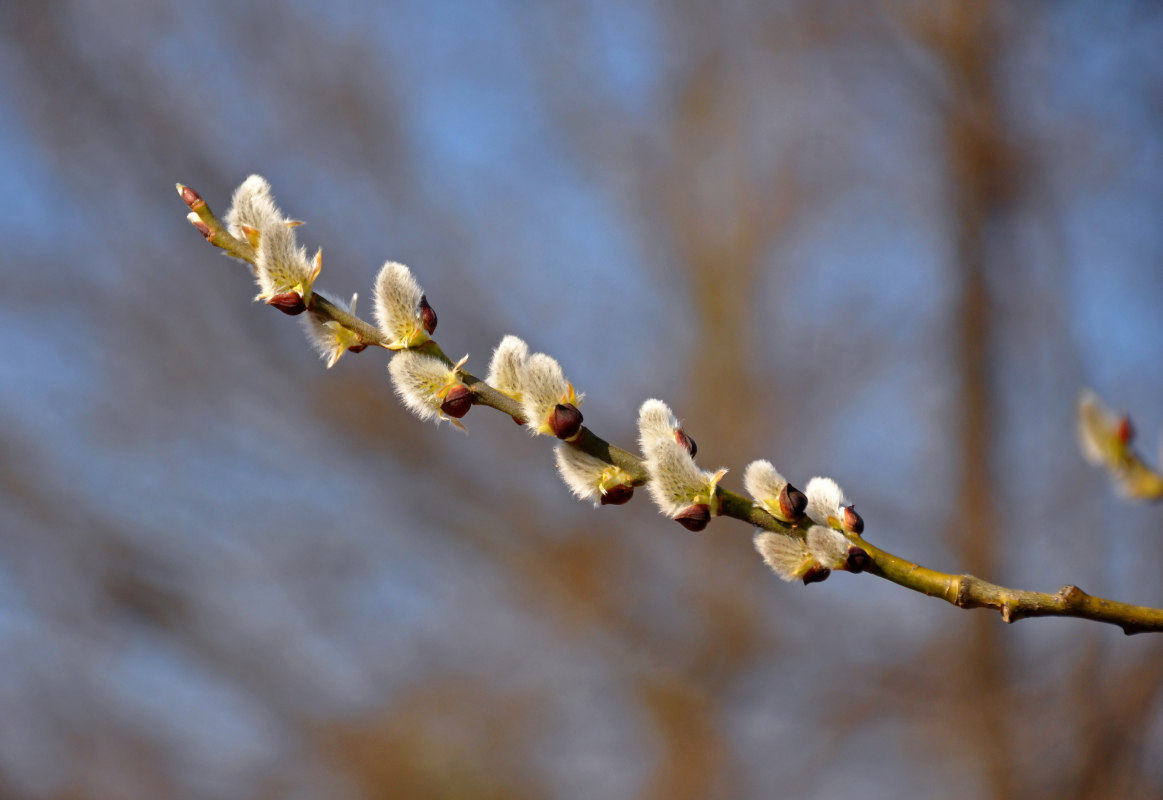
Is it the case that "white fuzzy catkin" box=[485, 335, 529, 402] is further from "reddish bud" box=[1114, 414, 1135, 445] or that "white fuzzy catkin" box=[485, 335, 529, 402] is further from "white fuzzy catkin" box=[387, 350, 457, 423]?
"reddish bud" box=[1114, 414, 1135, 445]

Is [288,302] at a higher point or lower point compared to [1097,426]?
lower

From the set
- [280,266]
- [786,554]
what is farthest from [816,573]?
[280,266]

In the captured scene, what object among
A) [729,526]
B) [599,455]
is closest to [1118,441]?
[599,455]

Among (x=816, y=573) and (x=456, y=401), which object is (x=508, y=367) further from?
(x=816, y=573)

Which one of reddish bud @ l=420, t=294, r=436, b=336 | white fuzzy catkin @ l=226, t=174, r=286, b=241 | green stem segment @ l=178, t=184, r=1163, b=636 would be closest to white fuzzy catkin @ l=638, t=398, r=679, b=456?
green stem segment @ l=178, t=184, r=1163, b=636

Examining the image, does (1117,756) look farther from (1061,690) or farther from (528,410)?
(528,410)

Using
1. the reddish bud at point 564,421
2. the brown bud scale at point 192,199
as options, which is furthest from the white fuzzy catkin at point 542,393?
the brown bud scale at point 192,199
